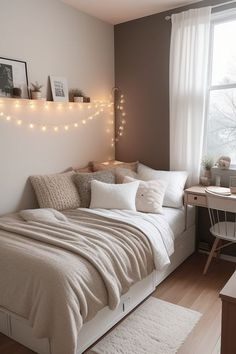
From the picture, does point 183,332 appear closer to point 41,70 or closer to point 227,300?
point 227,300

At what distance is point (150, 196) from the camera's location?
2812 millimetres

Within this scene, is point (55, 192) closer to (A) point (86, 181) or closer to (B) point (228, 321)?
(A) point (86, 181)

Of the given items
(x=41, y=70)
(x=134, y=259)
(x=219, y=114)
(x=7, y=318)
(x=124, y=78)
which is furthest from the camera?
(x=124, y=78)

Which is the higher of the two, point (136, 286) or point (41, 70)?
point (41, 70)

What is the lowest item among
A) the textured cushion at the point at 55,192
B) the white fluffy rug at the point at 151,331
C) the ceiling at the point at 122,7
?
the white fluffy rug at the point at 151,331

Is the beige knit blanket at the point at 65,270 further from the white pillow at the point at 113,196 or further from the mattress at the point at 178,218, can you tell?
the mattress at the point at 178,218

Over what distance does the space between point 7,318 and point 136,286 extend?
91cm

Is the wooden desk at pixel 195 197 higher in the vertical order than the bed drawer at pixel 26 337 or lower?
higher

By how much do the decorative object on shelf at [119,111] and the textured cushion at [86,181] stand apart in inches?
34.8

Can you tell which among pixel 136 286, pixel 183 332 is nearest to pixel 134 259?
pixel 136 286

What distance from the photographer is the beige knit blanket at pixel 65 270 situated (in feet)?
5.21

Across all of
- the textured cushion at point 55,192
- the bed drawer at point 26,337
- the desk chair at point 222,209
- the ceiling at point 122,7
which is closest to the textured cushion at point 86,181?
the textured cushion at point 55,192

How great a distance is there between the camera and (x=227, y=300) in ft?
4.00

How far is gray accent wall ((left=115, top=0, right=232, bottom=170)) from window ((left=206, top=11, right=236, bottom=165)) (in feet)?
1.61
